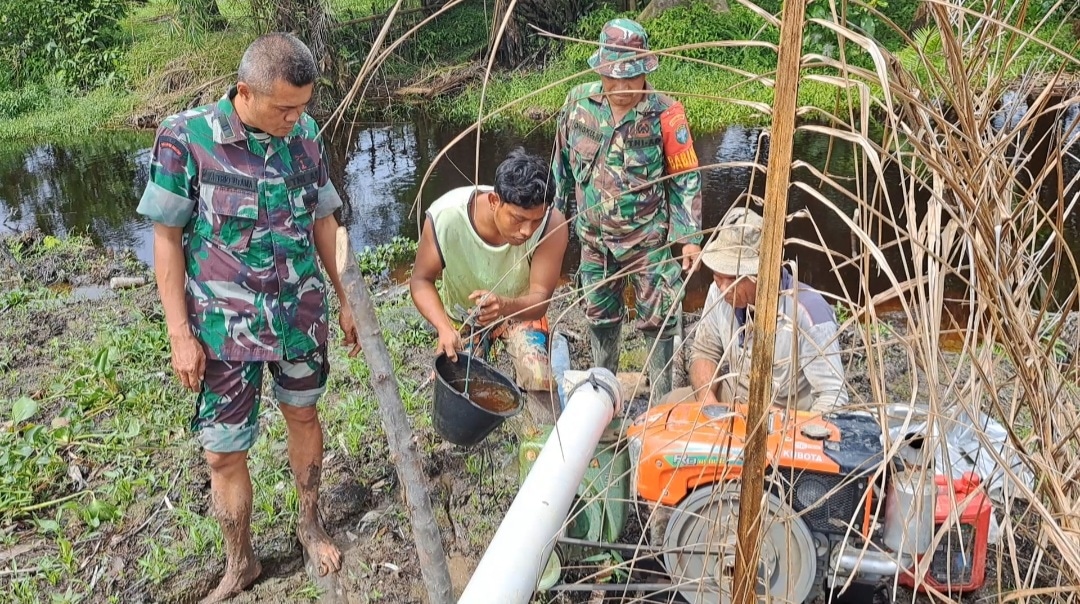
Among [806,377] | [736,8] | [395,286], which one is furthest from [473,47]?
[806,377]

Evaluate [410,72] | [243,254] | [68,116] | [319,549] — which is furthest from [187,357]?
[68,116]

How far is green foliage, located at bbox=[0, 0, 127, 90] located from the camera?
51.8ft

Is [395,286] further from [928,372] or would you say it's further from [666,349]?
[928,372]

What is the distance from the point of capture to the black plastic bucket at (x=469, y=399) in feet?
8.23

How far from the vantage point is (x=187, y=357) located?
2.47 metres

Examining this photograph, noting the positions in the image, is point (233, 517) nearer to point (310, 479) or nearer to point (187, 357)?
point (310, 479)

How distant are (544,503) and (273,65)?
4.75 feet

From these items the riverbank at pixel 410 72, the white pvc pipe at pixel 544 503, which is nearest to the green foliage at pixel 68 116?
the riverbank at pixel 410 72

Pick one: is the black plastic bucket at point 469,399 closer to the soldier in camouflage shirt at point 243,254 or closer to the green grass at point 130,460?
the soldier in camouflage shirt at point 243,254

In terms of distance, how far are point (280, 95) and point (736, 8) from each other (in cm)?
1221

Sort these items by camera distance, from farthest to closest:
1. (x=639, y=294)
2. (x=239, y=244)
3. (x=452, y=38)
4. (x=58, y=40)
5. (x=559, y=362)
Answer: (x=58, y=40), (x=452, y=38), (x=639, y=294), (x=559, y=362), (x=239, y=244)

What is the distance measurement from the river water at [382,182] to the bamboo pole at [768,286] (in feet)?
15.2

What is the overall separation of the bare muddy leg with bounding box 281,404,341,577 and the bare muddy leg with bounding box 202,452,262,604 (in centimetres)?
19

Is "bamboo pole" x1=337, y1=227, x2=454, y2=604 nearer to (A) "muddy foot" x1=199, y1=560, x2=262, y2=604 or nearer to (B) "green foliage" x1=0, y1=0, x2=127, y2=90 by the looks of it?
(A) "muddy foot" x1=199, y1=560, x2=262, y2=604
